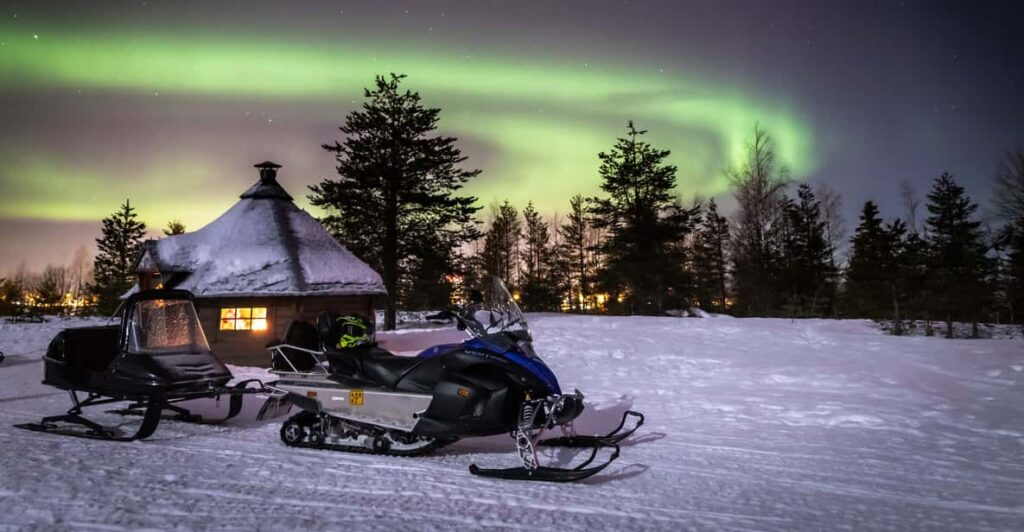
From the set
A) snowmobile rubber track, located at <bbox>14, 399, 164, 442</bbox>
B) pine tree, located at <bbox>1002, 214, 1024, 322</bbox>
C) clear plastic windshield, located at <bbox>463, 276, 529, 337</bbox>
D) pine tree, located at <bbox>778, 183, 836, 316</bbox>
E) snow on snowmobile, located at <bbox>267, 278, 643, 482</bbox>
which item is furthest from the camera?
pine tree, located at <bbox>778, 183, 836, 316</bbox>

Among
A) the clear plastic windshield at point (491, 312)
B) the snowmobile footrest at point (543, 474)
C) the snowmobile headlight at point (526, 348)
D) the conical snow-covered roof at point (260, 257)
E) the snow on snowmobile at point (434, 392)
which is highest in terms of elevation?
A: the conical snow-covered roof at point (260, 257)

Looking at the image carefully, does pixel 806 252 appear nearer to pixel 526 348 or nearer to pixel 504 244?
pixel 504 244

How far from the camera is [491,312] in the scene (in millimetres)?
5648

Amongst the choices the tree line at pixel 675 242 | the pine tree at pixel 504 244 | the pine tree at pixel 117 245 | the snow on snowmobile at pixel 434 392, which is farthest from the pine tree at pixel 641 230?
the pine tree at pixel 117 245

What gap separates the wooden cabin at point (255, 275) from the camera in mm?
15680

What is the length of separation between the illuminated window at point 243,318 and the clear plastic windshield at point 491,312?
12.2m

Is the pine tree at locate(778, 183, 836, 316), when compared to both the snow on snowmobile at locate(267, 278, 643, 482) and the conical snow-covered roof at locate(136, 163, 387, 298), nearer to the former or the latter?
the conical snow-covered roof at locate(136, 163, 387, 298)

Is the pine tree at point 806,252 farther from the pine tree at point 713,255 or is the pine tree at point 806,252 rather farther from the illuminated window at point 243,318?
the illuminated window at point 243,318

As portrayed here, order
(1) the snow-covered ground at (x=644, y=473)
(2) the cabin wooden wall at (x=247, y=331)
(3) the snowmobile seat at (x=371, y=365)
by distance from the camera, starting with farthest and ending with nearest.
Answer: (2) the cabin wooden wall at (x=247, y=331) → (3) the snowmobile seat at (x=371, y=365) → (1) the snow-covered ground at (x=644, y=473)

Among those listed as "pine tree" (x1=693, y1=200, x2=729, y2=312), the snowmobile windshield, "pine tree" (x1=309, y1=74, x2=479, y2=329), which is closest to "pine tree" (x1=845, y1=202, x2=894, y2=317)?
"pine tree" (x1=693, y1=200, x2=729, y2=312)

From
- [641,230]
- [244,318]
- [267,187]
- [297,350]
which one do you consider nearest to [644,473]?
[297,350]

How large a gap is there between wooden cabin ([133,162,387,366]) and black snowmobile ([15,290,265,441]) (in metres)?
8.28

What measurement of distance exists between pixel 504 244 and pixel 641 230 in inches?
799

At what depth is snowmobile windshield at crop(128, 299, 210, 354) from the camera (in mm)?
6895
